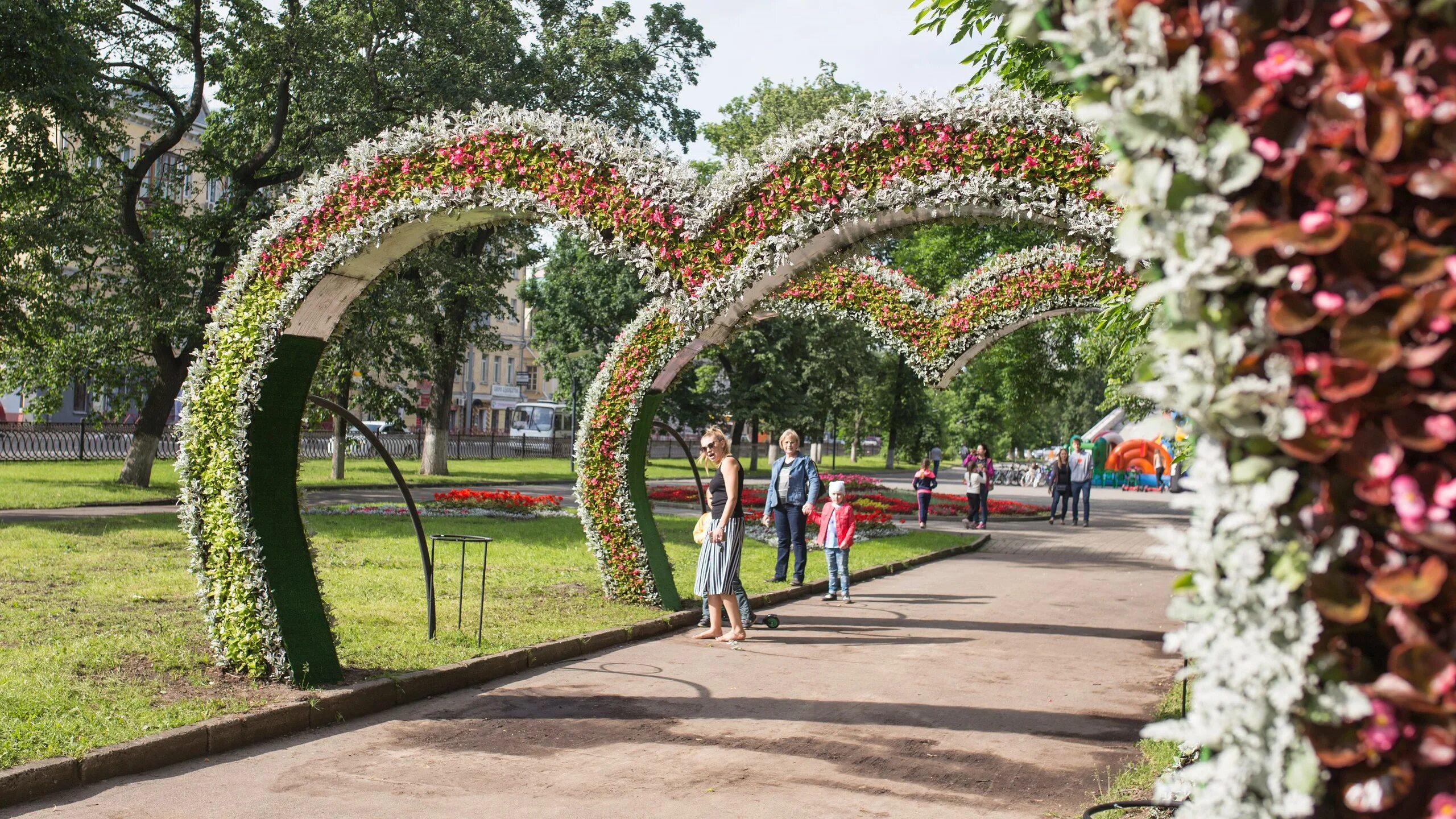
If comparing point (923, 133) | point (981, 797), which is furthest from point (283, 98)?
point (981, 797)

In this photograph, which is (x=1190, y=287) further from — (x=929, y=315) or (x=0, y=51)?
(x=0, y=51)

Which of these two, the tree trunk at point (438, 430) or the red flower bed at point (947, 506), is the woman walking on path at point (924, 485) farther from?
the tree trunk at point (438, 430)

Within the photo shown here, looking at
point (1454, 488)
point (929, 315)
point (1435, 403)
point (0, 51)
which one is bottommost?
point (1454, 488)

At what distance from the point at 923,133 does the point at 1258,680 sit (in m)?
5.58

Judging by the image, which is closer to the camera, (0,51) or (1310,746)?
(1310,746)

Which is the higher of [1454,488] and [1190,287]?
[1190,287]

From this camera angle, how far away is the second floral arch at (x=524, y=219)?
7203 mm

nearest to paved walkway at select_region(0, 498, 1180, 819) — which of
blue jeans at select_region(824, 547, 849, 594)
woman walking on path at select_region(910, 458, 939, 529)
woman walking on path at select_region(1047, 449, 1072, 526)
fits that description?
blue jeans at select_region(824, 547, 849, 594)

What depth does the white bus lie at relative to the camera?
7106 cm

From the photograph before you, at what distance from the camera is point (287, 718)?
7.10 meters

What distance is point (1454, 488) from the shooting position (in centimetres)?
201

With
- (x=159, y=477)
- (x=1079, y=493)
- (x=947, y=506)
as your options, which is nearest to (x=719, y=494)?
(x=947, y=506)

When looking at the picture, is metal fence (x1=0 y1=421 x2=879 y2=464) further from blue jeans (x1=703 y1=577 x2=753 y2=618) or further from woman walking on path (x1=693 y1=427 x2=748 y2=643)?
woman walking on path (x1=693 y1=427 x2=748 y2=643)

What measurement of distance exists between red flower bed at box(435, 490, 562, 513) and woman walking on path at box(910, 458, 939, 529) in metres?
7.61
